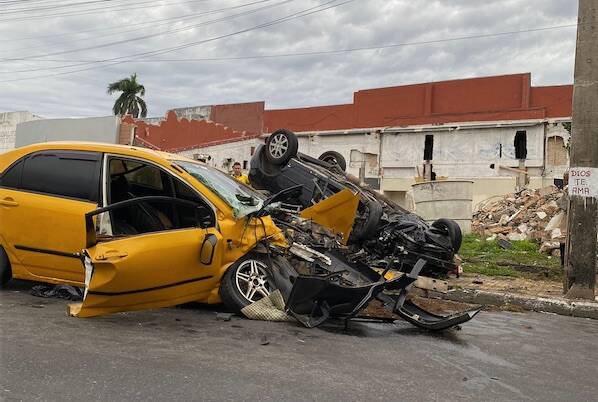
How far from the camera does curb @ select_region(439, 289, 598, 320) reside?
6.88 metres

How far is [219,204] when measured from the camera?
205 inches

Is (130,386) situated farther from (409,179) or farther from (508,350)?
(409,179)

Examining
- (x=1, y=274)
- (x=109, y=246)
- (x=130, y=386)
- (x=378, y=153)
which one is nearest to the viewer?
(x=130, y=386)

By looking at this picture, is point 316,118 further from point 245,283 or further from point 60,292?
point 245,283

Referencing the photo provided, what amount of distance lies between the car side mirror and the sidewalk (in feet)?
10.5

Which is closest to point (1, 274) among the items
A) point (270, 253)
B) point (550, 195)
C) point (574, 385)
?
point (270, 253)

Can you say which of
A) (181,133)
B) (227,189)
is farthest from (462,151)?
(227,189)

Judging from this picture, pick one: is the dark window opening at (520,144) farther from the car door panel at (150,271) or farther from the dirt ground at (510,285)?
the car door panel at (150,271)

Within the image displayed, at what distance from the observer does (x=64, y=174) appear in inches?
215

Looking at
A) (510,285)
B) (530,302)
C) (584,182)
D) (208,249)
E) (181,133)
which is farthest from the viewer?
(181,133)

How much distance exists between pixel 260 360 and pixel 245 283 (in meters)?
1.27

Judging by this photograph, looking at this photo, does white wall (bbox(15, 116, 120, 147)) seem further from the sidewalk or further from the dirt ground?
the sidewalk

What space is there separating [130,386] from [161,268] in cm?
152

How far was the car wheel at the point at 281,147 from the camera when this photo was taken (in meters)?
9.15
